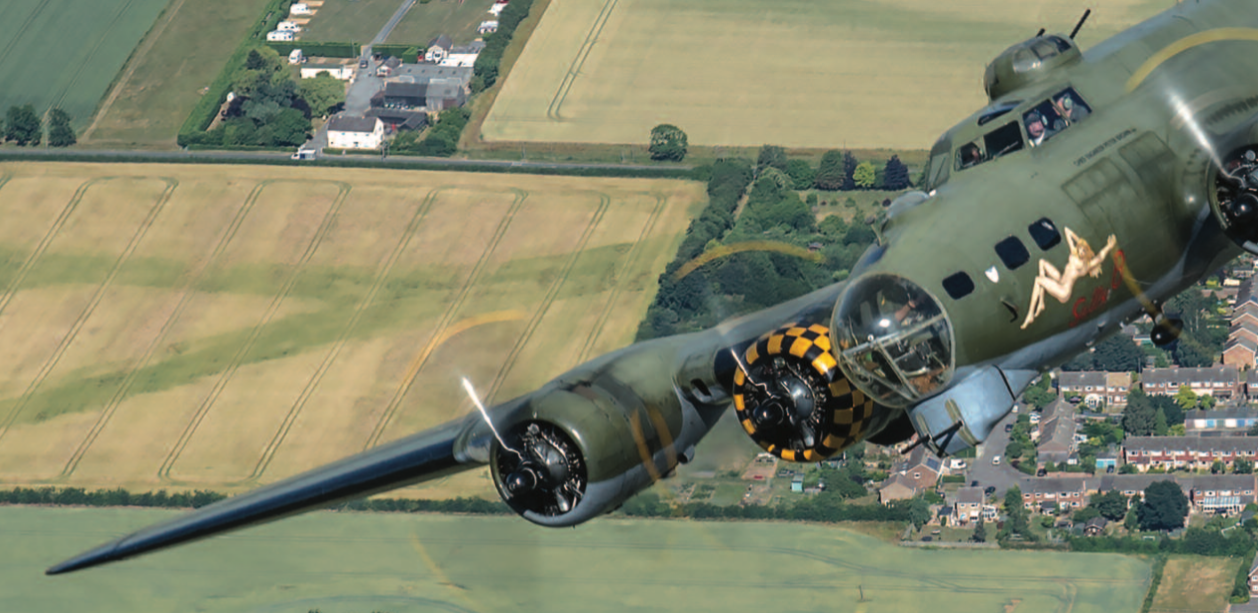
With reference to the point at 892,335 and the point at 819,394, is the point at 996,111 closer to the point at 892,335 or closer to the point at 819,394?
the point at 819,394

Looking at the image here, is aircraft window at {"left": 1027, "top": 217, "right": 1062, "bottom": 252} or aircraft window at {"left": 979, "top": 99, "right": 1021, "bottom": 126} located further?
aircraft window at {"left": 979, "top": 99, "right": 1021, "bottom": 126}

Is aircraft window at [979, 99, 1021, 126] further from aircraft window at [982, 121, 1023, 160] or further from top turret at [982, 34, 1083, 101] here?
top turret at [982, 34, 1083, 101]

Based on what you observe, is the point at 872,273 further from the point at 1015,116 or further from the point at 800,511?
the point at 800,511

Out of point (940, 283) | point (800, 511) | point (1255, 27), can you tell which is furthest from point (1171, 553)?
point (940, 283)

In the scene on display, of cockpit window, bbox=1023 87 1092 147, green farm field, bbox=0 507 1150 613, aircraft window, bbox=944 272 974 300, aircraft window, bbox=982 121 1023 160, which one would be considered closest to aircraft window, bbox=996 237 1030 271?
aircraft window, bbox=944 272 974 300

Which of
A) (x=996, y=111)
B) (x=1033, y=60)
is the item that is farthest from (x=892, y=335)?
(x=1033, y=60)

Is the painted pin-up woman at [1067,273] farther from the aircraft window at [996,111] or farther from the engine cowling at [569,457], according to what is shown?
the engine cowling at [569,457]
